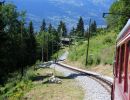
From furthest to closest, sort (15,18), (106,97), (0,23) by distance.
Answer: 1. (15,18)
2. (0,23)
3. (106,97)

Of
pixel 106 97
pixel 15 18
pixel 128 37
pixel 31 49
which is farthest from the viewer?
pixel 31 49

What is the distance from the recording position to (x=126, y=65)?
8.19 m

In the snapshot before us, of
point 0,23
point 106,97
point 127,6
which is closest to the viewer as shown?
point 106,97

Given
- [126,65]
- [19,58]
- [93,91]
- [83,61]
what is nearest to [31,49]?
[19,58]

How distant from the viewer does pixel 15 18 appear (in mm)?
96000

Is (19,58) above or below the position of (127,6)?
below

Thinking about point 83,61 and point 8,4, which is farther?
point 8,4

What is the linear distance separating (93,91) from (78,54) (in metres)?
56.9

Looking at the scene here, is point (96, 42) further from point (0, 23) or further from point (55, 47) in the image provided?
point (55, 47)

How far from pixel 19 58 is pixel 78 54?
437 inches

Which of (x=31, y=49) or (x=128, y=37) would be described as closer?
(x=128, y=37)

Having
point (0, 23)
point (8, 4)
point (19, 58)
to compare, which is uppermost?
point (8, 4)

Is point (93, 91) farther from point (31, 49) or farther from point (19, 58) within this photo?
point (31, 49)

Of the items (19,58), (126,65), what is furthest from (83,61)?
(126,65)
